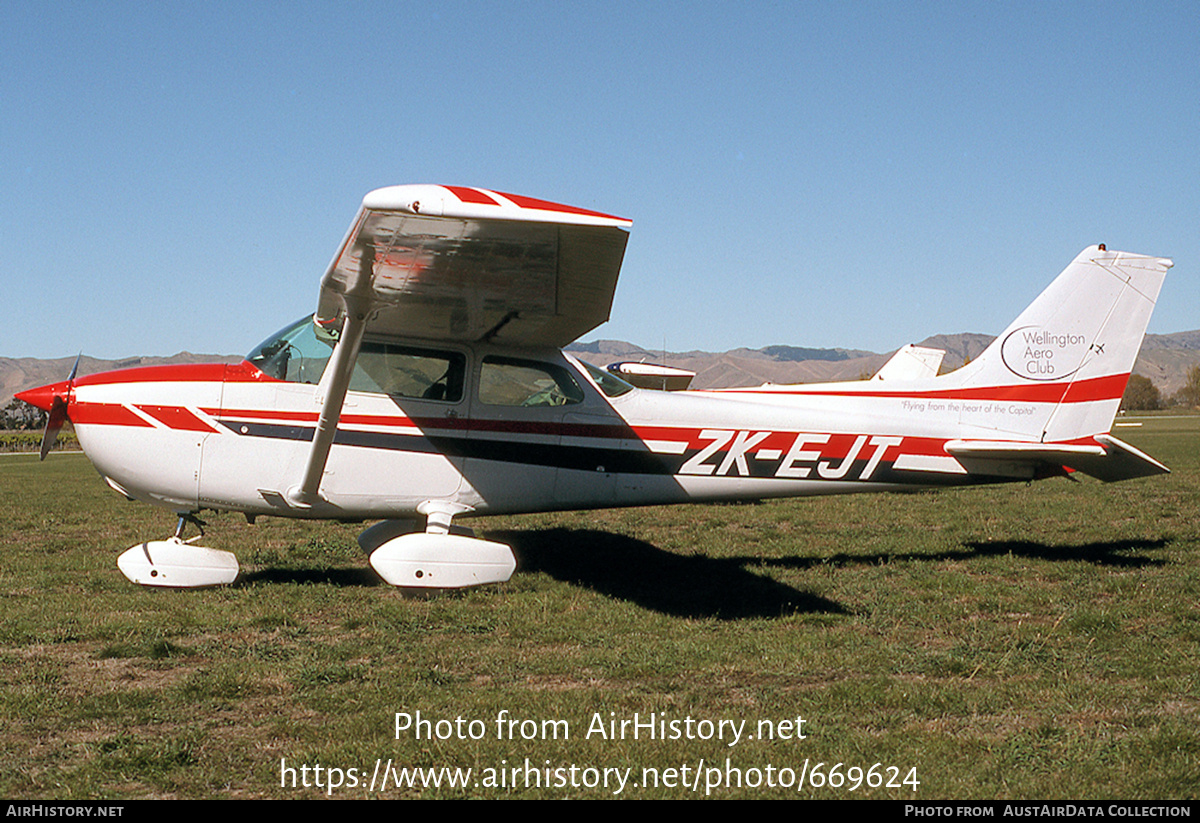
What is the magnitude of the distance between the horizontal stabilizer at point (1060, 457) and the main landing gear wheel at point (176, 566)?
6.24 m

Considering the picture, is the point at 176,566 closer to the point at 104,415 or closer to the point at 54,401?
the point at 104,415

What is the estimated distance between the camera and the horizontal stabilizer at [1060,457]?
24.9 feet

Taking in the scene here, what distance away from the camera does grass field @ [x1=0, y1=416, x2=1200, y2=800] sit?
3.53 meters

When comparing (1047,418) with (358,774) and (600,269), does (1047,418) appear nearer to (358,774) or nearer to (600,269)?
(600,269)

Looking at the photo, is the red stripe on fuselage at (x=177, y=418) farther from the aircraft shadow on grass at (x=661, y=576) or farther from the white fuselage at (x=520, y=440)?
the aircraft shadow on grass at (x=661, y=576)

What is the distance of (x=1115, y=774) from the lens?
3.45 m

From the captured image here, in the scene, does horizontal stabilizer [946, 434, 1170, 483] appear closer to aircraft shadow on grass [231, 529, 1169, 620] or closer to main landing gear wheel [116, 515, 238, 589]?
aircraft shadow on grass [231, 529, 1169, 620]

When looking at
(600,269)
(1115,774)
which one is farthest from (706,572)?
(1115,774)

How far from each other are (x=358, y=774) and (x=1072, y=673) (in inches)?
148

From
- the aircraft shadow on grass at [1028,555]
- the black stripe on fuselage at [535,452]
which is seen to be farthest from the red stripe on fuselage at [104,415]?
the aircraft shadow on grass at [1028,555]

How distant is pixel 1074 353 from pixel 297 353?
6.84 meters

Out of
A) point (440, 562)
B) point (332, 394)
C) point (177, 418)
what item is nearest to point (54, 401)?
point (177, 418)

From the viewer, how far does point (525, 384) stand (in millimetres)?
7168

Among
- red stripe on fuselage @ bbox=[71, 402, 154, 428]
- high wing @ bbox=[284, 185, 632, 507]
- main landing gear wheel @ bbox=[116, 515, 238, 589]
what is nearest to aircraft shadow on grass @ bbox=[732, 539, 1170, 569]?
high wing @ bbox=[284, 185, 632, 507]
